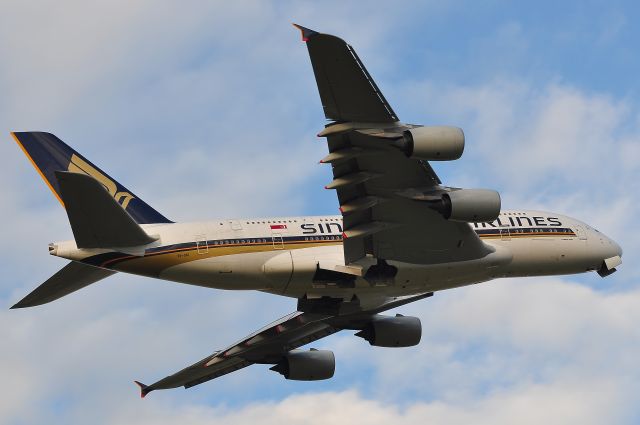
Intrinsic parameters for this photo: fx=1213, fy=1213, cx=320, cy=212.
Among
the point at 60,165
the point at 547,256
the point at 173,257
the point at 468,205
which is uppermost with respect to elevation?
the point at 60,165

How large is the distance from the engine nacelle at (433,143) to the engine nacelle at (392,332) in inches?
550

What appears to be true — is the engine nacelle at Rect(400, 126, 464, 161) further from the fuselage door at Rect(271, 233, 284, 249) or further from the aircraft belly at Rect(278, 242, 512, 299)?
the fuselage door at Rect(271, 233, 284, 249)

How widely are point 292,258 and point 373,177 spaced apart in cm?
521

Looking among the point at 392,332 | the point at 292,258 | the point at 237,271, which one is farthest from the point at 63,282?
the point at 392,332

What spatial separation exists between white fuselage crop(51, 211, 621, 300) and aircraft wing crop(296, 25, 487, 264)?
0.73 meters

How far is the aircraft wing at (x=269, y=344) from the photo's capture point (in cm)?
5188

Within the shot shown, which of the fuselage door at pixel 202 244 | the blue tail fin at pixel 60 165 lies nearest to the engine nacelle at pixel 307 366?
the blue tail fin at pixel 60 165

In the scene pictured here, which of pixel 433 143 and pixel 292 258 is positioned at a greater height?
pixel 433 143

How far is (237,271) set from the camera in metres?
44.3

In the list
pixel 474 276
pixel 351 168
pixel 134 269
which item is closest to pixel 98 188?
pixel 134 269

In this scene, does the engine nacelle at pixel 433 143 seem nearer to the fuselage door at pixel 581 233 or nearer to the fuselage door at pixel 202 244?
the fuselage door at pixel 202 244

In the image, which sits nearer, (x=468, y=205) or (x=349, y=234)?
(x=468, y=205)

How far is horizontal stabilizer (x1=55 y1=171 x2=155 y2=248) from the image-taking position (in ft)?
129

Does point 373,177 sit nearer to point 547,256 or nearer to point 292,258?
point 292,258
